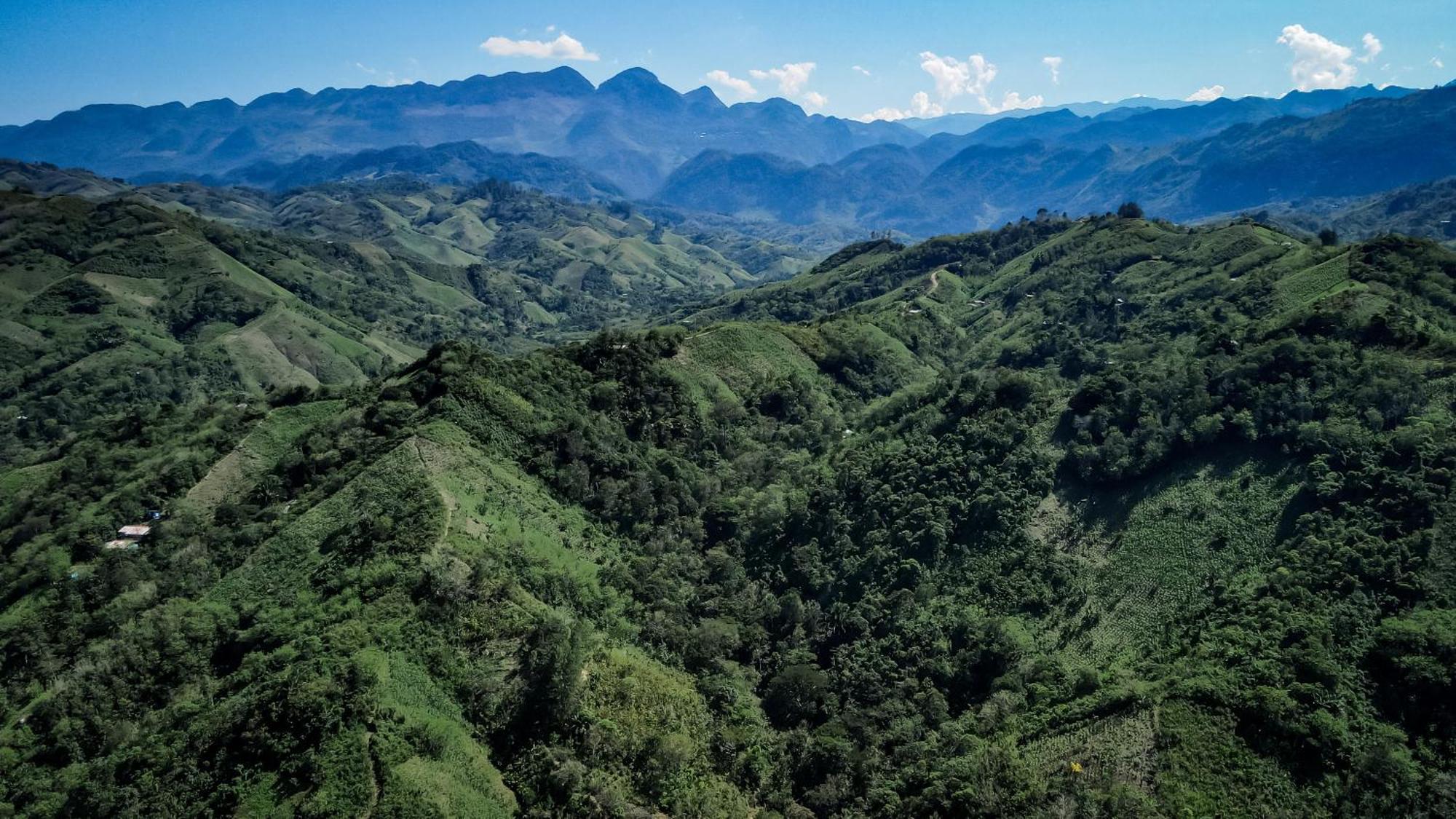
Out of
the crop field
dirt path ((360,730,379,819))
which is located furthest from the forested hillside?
the crop field

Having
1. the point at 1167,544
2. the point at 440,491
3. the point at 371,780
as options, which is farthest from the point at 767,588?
the point at 371,780

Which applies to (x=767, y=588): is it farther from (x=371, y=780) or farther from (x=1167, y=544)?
(x=371, y=780)

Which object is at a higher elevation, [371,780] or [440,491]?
[440,491]

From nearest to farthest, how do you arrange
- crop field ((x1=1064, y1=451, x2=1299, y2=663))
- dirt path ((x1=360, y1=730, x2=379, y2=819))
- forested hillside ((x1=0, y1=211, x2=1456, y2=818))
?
dirt path ((x1=360, y1=730, x2=379, y2=819)) < forested hillside ((x1=0, y1=211, x2=1456, y2=818)) < crop field ((x1=1064, y1=451, x2=1299, y2=663))

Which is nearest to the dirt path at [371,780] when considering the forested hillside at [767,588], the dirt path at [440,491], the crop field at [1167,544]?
the forested hillside at [767,588]

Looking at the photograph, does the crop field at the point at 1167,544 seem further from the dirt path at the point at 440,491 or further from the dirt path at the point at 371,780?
the dirt path at the point at 371,780

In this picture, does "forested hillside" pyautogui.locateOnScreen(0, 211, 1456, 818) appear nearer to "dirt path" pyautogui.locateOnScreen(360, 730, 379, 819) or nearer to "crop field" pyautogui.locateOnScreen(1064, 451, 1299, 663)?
"dirt path" pyautogui.locateOnScreen(360, 730, 379, 819)

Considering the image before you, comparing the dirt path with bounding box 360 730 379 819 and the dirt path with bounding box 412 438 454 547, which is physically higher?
the dirt path with bounding box 412 438 454 547

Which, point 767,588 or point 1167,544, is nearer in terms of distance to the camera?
point 1167,544
